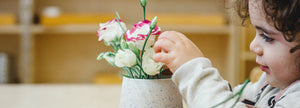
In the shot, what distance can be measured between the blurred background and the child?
152 cm

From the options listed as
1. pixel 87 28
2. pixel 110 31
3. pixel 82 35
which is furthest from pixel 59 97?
pixel 82 35

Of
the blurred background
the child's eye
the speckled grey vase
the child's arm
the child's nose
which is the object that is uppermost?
the child's eye

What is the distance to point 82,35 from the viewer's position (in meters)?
2.50

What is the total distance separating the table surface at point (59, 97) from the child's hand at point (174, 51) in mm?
428

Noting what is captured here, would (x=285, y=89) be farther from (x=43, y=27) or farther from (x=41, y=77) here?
(x=41, y=77)

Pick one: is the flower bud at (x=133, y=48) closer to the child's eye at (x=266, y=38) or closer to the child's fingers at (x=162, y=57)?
the child's fingers at (x=162, y=57)

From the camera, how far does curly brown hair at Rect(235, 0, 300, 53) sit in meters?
0.48

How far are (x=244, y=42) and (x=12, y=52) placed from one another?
1611 millimetres

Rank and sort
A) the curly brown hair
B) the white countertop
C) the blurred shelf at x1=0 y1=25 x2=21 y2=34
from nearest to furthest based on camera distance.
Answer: the curly brown hair
the white countertop
the blurred shelf at x1=0 y1=25 x2=21 y2=34

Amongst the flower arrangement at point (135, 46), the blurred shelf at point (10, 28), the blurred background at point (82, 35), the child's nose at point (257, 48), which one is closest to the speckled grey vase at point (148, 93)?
the flower arrangement at point (135, 46)

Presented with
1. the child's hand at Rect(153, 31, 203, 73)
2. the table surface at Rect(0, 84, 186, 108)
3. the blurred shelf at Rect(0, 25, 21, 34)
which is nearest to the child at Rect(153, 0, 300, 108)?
the child's hand at Rect(153, 31, 203, 73)

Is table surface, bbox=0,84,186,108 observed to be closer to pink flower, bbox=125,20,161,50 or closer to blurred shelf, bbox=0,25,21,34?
pink flower, bbox=125,20,161,50

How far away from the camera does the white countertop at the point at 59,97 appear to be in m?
0.95

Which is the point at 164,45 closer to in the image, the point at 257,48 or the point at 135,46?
the point at 135,46
